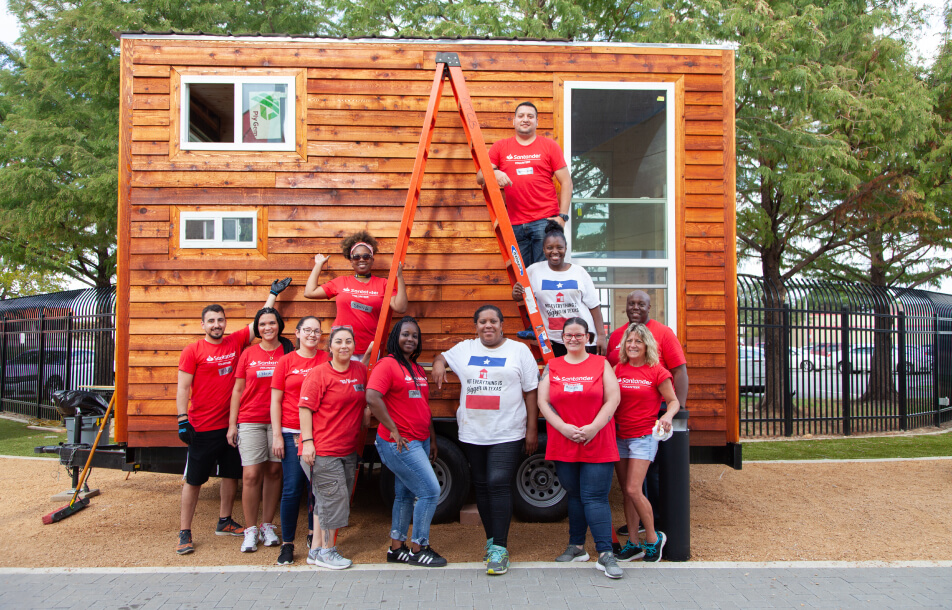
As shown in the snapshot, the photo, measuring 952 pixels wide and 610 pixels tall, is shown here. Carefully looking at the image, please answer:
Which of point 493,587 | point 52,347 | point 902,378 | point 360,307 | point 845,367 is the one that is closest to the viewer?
point 493,587

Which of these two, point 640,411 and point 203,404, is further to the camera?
point 203,404

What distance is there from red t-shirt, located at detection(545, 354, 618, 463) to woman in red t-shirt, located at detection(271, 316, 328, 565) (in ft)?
5.82

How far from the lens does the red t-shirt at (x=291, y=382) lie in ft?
15.0

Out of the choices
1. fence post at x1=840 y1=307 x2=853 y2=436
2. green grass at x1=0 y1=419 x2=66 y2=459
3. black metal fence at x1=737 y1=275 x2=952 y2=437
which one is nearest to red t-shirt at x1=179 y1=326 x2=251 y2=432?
green grass at x1=0 y1=419 x2=66 y2=459

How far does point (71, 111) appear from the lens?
478 inches

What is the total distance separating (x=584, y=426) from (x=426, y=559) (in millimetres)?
1440

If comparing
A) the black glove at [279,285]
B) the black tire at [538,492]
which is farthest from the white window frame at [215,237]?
the black tire at [538,492]

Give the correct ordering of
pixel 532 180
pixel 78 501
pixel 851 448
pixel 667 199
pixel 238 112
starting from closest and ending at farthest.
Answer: pixel 532 180 < pixel 238 112 < pixel 667 199 < pixel 78 501 < pixel 851 448

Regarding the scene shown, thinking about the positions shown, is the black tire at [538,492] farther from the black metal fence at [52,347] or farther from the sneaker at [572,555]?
the black metal fence at [52,347]

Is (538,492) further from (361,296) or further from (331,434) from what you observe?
(361,296)

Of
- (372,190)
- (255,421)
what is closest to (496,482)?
(255,421)

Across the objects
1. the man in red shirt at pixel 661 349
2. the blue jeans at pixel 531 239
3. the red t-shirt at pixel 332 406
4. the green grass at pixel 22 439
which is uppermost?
the blue jeans at pixel 531 239

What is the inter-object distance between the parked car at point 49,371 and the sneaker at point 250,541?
8593 millimetres

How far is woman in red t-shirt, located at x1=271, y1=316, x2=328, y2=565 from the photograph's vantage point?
4527 mm
